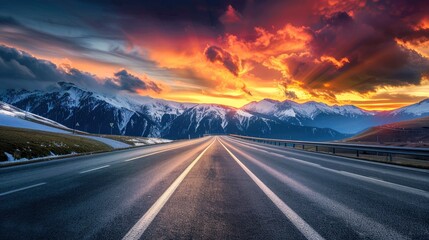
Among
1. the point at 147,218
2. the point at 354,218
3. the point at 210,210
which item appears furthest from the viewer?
the point at 210,210

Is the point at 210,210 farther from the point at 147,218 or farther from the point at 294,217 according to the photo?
the point at 294,217

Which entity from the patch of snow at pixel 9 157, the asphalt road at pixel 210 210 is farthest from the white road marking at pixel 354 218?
the patch of snow at pixel 9 157

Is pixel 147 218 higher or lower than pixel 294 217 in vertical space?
lower

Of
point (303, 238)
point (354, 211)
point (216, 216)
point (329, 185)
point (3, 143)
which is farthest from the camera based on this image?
point (3, 143)

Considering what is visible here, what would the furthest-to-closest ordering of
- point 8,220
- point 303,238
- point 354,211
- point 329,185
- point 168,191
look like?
point 329,185
point 168,191
point 354,211
point 8,220
point 303,238

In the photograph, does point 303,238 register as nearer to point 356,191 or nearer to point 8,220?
point 356,191

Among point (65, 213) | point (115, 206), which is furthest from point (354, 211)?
point (65, 213)

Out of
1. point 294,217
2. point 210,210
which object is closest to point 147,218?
point 210,210

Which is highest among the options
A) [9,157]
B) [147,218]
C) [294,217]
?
[294,217]

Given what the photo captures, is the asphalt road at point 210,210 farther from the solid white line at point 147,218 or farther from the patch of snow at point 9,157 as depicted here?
the patch of snow at point 9,157

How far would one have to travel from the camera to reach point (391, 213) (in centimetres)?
471

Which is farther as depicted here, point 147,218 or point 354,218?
point 354,218

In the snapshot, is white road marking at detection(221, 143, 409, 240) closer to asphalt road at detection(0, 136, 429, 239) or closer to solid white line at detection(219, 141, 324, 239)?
asphalt road at detection(0, 136, 429, 239)

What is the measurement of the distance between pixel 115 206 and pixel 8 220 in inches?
65.8
